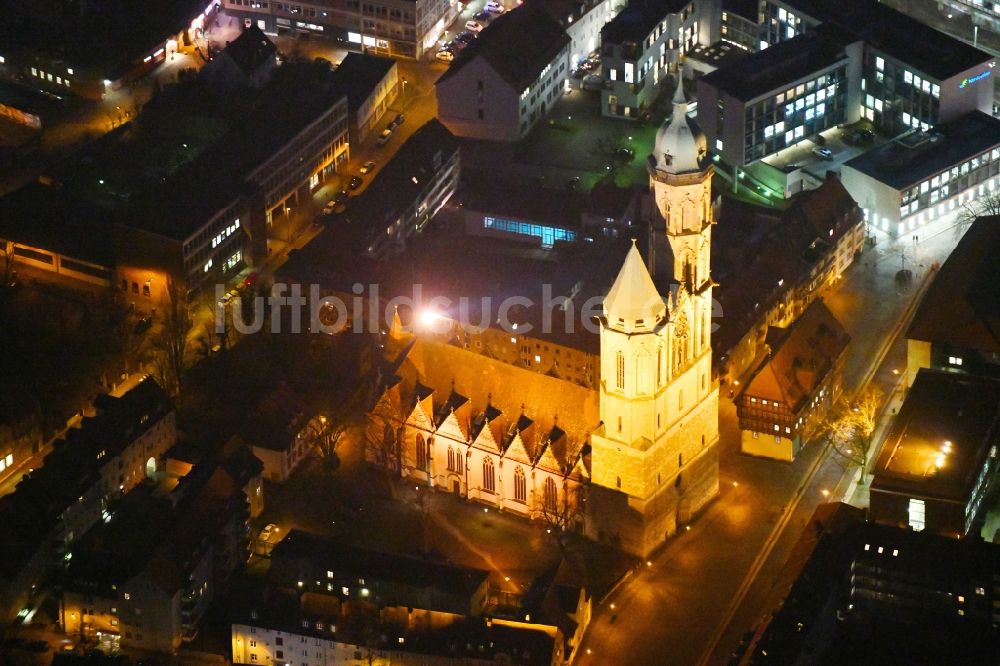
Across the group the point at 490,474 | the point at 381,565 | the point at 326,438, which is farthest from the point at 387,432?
the point at 381,565

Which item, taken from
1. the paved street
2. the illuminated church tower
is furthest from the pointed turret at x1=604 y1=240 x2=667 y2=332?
the paved street

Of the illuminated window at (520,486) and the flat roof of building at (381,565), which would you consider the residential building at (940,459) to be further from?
the flat roof of building at (381,565)

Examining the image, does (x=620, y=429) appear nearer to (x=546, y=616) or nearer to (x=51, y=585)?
(x=546, y=616)

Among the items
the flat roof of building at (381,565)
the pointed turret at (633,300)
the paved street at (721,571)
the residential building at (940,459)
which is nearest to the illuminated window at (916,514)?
the residential building at (940,459)

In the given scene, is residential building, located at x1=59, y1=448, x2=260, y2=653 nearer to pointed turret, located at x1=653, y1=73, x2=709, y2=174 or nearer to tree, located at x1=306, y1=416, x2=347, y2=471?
tree, located at x1=306, y1=416, x2=347, y2=471

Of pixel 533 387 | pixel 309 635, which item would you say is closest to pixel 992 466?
pixel 533 387
